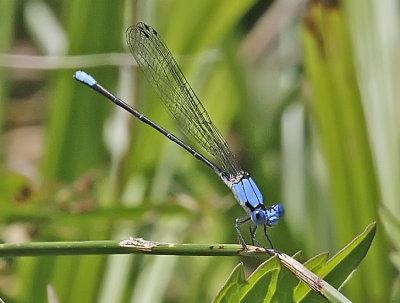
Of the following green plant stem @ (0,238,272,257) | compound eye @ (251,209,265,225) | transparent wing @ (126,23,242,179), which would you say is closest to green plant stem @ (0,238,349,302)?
green plant stem @ (0,238,272,257)

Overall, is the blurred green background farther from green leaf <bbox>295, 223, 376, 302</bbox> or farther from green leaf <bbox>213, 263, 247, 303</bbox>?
green leaf <bbox>213, 263, 247, 303</bbox>

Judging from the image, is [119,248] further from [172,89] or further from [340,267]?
[172,89]

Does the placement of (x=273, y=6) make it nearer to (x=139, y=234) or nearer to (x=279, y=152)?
(x=279, y=152)

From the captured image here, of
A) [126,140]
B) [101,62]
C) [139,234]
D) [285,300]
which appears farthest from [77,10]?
[285,300]

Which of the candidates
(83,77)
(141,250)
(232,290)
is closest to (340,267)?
(232,290)

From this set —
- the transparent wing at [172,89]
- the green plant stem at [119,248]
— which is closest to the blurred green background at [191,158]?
the transparent wing at [172,89]

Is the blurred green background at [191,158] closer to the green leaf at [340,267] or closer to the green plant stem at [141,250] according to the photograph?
the green leaf at [340,267]
